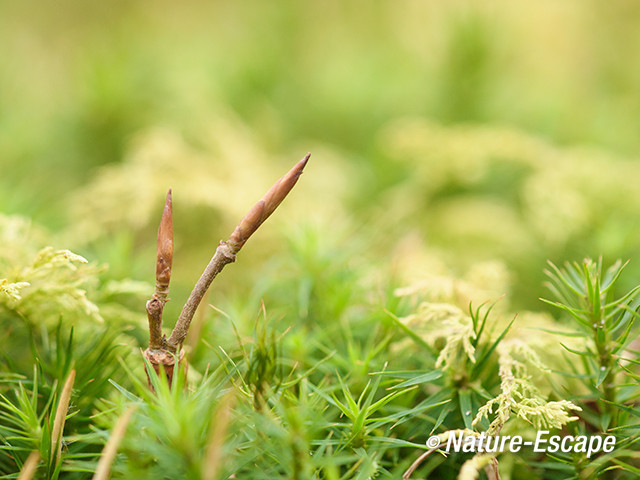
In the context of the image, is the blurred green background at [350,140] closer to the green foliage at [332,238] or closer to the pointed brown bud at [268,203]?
the green foliage at [332,238]

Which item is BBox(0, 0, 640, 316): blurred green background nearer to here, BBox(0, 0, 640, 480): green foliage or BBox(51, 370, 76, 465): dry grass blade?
BBox(0, 0, 640, 480): green foliage

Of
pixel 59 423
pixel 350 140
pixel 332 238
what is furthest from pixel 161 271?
pixel 350 140

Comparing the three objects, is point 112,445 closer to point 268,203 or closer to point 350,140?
point 268,203

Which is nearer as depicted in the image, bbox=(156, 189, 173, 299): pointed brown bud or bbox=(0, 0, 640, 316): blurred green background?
bbox=(156, 189, 173, 299): pointed brown bud

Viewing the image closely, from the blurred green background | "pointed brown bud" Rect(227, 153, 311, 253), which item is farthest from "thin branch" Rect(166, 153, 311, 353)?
the blurred green background

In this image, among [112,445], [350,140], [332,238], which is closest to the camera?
[112,445]

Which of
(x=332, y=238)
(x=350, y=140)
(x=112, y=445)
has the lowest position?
(x=112, y=445)
